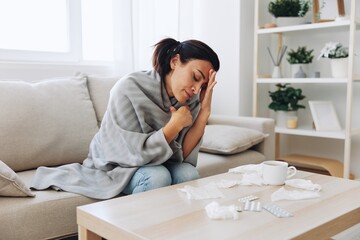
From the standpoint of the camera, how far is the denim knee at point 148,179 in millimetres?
1323

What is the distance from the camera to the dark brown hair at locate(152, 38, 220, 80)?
54.0 inches

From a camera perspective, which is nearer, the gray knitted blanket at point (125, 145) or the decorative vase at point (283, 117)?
the gray knitted blanket at point (125, 145)

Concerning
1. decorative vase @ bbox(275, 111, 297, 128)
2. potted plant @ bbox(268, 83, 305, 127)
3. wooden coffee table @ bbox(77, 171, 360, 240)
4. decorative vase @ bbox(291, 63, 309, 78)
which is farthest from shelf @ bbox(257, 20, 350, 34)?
wooden coffee table @ bbox(77, 171, 360, 240)

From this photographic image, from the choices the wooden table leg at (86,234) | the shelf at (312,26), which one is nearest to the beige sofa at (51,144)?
the wooden table leg at (86,234)

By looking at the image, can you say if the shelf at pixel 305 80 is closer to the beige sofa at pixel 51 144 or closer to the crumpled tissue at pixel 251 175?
the beige sofa at pixel 51 144

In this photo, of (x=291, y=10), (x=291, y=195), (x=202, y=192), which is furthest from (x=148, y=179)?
(x=291, y=10)

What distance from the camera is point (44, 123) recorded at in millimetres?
1681

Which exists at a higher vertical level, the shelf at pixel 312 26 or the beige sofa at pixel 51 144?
the shelf at pixel 312 26

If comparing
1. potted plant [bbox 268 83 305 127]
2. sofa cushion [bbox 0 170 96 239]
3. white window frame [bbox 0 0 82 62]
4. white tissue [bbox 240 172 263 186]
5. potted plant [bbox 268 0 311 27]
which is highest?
potted plant [bbox 268 0 311 27]

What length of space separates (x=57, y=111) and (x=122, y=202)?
2.78ft

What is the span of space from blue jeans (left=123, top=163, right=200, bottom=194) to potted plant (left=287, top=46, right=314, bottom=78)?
4.55 ft

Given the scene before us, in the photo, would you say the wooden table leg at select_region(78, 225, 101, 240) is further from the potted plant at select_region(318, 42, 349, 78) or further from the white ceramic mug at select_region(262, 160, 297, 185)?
the potted plant at select_region(318, 42, 349, 78)

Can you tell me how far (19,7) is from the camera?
2.15m

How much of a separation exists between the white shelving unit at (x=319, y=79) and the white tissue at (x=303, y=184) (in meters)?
1.16
